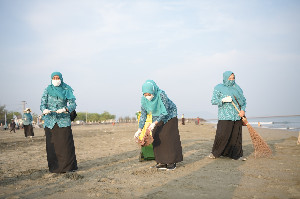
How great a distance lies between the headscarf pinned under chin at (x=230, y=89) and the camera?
6.08 m

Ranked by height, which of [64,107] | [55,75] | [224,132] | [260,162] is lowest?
[260,162]

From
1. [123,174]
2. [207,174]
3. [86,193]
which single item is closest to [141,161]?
[123,174]

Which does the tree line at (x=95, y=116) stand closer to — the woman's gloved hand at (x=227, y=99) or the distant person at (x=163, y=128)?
the woman's gloved hand at (x=227, y=99)

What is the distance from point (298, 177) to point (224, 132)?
2031 millimetres

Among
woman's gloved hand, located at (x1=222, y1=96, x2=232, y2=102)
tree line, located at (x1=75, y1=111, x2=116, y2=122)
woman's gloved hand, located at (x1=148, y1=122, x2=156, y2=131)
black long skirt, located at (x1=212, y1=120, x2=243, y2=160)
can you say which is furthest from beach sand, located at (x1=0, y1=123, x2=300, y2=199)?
tree line, located at (x1=75, y1=111, x2=116, y2=122)

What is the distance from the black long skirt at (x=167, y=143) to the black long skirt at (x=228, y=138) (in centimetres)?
134

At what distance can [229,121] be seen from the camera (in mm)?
5945

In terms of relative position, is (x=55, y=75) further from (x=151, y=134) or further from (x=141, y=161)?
(x=141, y=161)

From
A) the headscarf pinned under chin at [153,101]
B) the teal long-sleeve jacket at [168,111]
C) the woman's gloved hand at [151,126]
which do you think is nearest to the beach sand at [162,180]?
the woman's gloved hand at [151,126]

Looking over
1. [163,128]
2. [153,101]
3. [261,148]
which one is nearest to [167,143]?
[163,128]

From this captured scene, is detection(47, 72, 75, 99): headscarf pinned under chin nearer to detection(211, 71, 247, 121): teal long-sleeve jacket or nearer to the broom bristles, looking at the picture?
detection(211, 71, 247, 121): teal long-sleeve jacket

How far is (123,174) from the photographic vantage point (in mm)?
4703

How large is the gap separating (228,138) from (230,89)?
1.16 m

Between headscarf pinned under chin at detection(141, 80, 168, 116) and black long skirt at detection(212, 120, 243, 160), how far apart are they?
1.83 meters
